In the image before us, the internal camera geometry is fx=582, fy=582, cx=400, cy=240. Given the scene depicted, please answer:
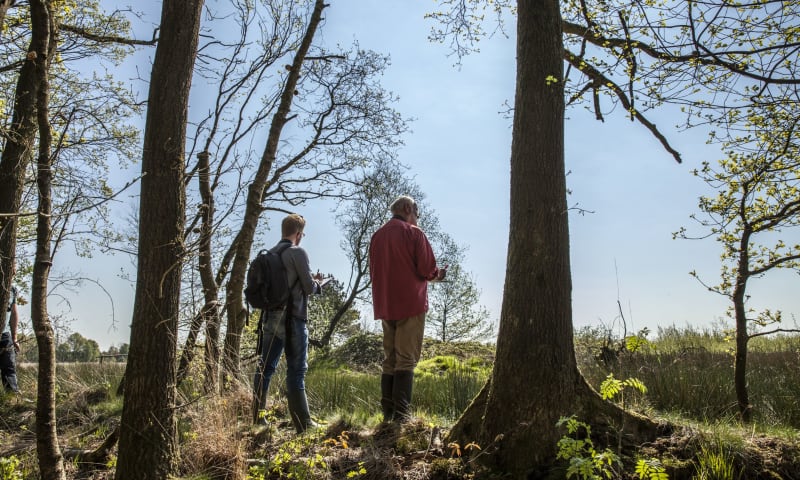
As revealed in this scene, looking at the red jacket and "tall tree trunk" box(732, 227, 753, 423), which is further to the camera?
"tall tree trunk" box(732, 227, 753, 423)

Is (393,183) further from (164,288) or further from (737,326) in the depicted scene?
(164,288)

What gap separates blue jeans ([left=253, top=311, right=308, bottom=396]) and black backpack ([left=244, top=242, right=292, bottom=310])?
0.16m

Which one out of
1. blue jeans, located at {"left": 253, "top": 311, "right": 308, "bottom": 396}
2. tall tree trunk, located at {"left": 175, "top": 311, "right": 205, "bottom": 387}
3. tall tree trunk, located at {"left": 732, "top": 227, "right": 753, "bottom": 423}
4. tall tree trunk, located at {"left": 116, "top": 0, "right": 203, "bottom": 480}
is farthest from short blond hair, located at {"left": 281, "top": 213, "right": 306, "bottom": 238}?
tall tree trunk, located at {"left": 732, "top": 227, "right": 753, "bottom": 423}

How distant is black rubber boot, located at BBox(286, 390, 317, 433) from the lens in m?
5.55

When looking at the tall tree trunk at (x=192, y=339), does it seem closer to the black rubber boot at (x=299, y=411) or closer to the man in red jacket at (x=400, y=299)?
the black rubber boot at (x=299, y=411)

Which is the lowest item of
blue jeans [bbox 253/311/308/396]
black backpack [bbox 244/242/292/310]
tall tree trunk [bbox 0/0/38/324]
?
blue jeans [bbox 253/311/308/396]

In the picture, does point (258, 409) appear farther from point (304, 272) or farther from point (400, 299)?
point (400, 299)

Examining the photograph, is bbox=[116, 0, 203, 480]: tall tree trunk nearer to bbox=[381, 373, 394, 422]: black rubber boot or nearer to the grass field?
the grass field

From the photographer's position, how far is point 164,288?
4.60 meters

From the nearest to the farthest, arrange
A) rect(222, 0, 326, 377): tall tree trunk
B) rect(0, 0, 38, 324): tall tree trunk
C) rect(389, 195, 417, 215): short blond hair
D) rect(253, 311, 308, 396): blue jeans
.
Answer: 1. rect(253, 311, 308, 396): blue jeans
2. rect(389, 195, 417, 215): short blond hair
3. rect(222, 0, 326, 377): tall tree trunk
4. rect(0, 0, 38, 324): tall tree trunk

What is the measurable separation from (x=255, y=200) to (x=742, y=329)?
6592 millimetres

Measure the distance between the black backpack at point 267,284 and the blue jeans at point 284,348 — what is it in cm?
16

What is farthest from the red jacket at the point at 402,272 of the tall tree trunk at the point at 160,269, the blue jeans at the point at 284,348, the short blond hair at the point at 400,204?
the tall tree trunk at the point at 160,269

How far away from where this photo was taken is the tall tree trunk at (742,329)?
636cm
